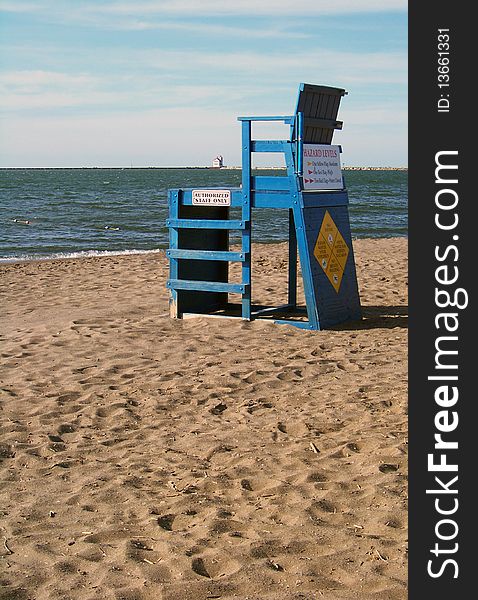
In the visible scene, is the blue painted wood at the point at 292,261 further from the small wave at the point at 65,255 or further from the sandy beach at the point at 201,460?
the small wave at the point at 65,255

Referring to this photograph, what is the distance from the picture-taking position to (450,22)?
7.06ft

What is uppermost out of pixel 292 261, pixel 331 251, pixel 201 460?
pixel 331 251

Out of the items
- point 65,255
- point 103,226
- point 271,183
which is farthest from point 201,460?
point 103,226

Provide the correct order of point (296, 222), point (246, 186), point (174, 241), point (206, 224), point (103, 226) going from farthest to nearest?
point (103, 226)
point (174, 241)
point (206, 224)
point (246, 186)
point (296, 222)

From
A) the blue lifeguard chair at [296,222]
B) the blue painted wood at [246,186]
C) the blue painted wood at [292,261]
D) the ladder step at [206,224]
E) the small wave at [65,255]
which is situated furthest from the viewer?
the small wave at [65,255]

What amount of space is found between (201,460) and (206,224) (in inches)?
179

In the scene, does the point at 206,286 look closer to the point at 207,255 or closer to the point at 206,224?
the point at 207,255

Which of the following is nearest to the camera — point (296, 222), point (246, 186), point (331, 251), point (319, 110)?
point (296, 222)

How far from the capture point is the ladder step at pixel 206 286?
9.47 metres

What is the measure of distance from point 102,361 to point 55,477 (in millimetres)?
2700

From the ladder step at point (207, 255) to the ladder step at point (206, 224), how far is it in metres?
0.26

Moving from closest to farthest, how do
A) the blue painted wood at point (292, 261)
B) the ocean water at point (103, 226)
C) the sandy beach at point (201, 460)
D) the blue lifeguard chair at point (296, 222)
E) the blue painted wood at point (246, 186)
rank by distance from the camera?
the sandy beach at point (201, 460) → the blue lifeguard chair at point (296, 222) → the blue painted wood at point (246, 186) → the blue painted wood at point (292, 261) → the ocean water at point (103, 226)

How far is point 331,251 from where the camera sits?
949 cm

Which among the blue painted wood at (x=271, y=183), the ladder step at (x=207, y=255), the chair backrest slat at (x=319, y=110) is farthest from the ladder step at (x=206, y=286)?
the chair backrest slat at (x=319, y=110)
